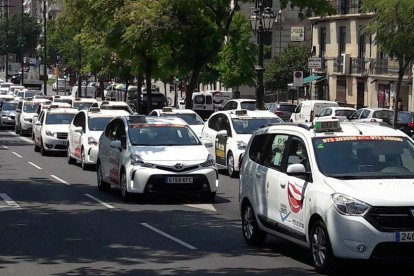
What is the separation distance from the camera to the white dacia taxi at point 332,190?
9484 millimetres

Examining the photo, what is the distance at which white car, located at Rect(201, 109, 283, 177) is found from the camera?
23625 mm

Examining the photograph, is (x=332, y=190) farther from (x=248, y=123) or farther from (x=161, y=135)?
(x=248, y=123)

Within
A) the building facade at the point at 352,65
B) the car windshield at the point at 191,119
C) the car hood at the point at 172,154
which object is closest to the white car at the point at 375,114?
the car windshield at the point at 191,119

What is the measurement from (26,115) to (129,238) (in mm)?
32983

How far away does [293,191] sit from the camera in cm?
1084

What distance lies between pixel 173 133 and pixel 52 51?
94.4 meters

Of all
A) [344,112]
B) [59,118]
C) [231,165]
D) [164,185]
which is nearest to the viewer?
[164,185]

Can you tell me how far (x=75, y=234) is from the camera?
44.6 ft

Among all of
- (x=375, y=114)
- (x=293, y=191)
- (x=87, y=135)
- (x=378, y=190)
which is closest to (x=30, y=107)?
(x=375, y=114)

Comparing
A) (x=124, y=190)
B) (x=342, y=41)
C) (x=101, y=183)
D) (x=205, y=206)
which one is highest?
(x=342, y=41)

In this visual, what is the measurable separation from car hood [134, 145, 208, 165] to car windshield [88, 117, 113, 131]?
8.93m

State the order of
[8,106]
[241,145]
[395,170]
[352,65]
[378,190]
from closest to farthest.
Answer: [378,190] → [395,170] → [241,145] → [8,106] → [352,65]

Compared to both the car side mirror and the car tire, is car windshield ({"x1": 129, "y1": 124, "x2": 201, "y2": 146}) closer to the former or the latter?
the car side mirror

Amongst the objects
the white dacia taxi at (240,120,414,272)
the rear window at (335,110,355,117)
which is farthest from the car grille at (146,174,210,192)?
the rear window at (335,110,355,117)
